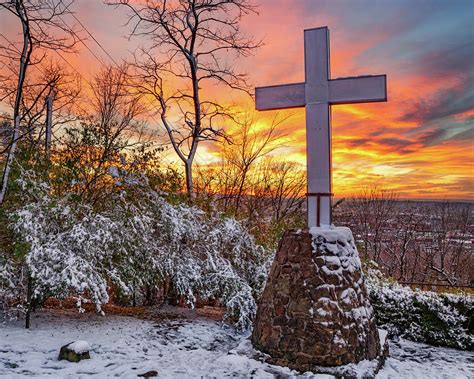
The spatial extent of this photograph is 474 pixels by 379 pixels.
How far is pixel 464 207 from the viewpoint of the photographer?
899 inches

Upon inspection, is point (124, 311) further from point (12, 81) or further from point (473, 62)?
point (473, 62)

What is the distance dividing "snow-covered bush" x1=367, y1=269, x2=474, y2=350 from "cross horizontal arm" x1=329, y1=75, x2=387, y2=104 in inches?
144

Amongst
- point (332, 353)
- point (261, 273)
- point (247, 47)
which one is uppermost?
point (247, 47)

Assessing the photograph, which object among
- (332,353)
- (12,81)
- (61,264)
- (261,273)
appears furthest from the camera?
(12,81)

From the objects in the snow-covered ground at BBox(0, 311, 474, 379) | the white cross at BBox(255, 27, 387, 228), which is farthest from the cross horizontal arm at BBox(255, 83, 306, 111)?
the snow-covered ground at BBox(0, 311, 474, 379)

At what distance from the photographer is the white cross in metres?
4.20

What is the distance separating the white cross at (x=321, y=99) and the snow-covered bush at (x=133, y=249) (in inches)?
97.1

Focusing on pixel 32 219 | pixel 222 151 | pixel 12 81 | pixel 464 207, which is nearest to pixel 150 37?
pixel 12 81

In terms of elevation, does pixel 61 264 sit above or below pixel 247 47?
below

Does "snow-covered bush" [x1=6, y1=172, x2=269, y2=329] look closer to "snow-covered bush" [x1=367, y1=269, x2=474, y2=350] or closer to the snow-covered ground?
the snow-covered ground

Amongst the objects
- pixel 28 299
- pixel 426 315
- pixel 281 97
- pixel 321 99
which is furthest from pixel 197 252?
pixel 426 315

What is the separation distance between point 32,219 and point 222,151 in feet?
32.1

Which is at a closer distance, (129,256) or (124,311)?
(129,256)

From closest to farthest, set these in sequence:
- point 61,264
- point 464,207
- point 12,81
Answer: point 61,264 < point 12,81 < point 464,207
